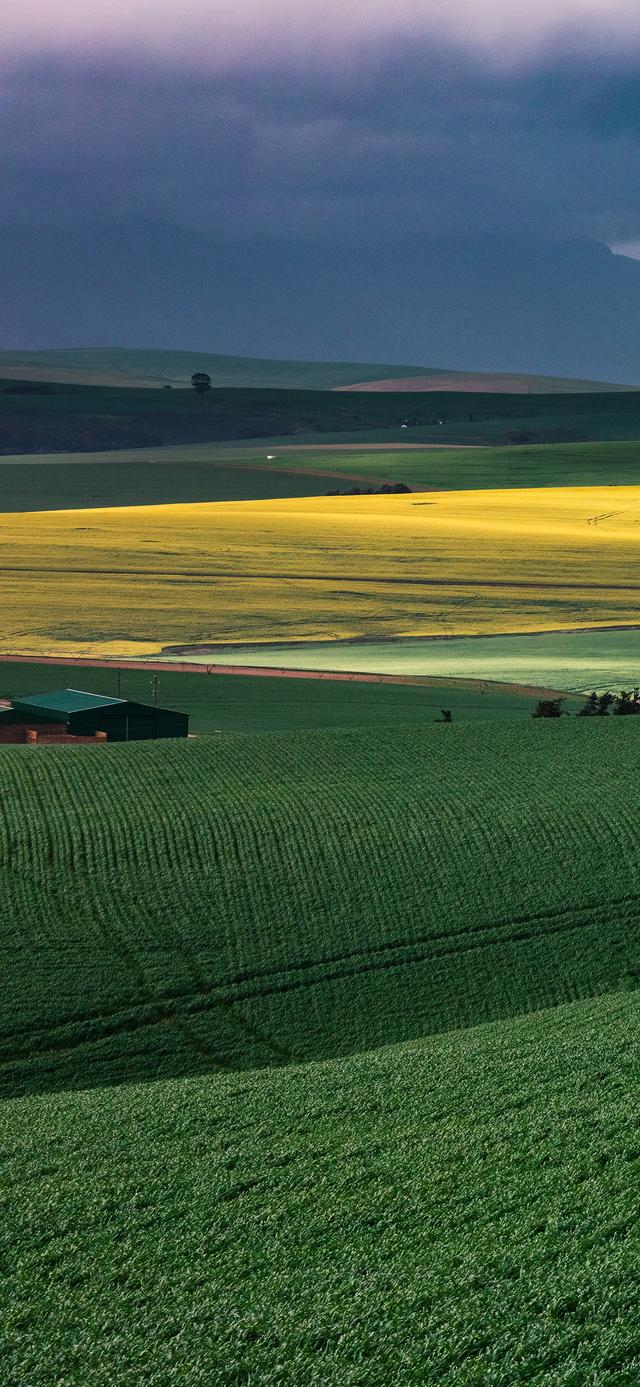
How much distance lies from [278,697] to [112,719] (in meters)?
8.07

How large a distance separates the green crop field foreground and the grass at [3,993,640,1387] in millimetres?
34

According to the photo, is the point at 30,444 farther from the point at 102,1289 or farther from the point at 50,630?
the point at 102,1289

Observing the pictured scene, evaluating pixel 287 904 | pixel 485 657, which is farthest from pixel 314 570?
pixel 287 904

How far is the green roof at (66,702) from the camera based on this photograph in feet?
135

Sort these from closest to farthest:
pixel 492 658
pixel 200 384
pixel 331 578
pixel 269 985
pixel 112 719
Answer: pixel 269 985 < pixel 112 719 < pixel 492 658 < pixel 331 578 < pixel 200 384

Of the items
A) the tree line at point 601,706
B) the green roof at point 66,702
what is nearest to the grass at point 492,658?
the tree line at point 601,706

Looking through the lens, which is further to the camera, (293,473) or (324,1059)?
(293,473)

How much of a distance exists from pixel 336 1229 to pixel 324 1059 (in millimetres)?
8348

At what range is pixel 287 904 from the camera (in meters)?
25.3

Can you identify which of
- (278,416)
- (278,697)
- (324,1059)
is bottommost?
(324,1059)

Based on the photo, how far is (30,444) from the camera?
139625mm

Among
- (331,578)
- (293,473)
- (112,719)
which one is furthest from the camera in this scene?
(293,473)

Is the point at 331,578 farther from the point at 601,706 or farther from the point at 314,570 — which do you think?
the point at 601,706

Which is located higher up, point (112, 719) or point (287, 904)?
point (112, 719)
